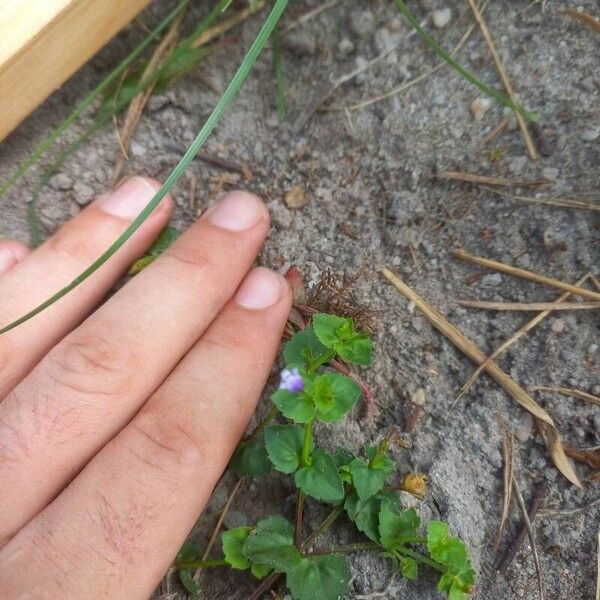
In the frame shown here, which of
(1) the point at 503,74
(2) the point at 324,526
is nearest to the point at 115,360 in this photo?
(2) the point at 324,526

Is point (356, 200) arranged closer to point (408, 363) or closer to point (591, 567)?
point (408, 363)

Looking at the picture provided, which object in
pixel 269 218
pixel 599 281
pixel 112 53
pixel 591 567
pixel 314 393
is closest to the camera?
pixel 314 393

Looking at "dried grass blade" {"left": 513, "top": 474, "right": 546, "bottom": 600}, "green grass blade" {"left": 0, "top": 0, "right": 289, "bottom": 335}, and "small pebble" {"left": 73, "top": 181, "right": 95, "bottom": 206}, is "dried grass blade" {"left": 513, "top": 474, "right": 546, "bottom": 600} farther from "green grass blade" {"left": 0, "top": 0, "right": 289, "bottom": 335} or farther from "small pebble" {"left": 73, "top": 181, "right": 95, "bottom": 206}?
"small pebble" {"left": 73, "top": 181, "right": 95, "bottom": 206}

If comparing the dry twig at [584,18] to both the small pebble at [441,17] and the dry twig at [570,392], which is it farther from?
the dry twig at [570,392]

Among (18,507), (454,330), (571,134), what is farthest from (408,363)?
(18,507)

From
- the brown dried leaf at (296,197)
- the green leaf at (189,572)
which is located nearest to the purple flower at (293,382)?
the green leaf at (189,572)

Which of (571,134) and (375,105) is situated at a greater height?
(375,105)

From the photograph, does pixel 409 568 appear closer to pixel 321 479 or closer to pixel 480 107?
pixel 321 479

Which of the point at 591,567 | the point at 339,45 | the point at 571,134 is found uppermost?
the point at 339,45
